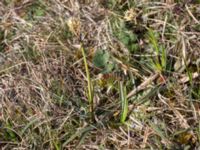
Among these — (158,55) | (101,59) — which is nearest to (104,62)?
(101,59)

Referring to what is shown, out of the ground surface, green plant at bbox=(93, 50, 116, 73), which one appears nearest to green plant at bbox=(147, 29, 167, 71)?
the ground surface

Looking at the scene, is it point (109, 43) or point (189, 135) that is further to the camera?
point (109, 43)

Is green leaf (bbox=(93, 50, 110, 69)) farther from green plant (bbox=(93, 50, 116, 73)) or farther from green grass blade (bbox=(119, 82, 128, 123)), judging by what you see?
green grass blade (bbox=(119, 82, 128, 123))

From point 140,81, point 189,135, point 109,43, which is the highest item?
point 109,43

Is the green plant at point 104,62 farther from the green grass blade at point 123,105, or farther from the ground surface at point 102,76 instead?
the green grass blade at point 123,105

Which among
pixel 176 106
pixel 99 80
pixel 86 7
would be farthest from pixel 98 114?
pixel 86 7

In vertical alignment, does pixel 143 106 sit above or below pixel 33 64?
below

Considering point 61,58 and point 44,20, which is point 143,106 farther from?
point 44,20

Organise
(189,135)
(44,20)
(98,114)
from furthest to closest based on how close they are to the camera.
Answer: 1. (44,20)
2. (98,114)
3. (189,135)

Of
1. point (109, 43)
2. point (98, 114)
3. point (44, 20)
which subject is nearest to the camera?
point (98, 114)

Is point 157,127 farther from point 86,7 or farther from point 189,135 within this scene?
point 86,7
